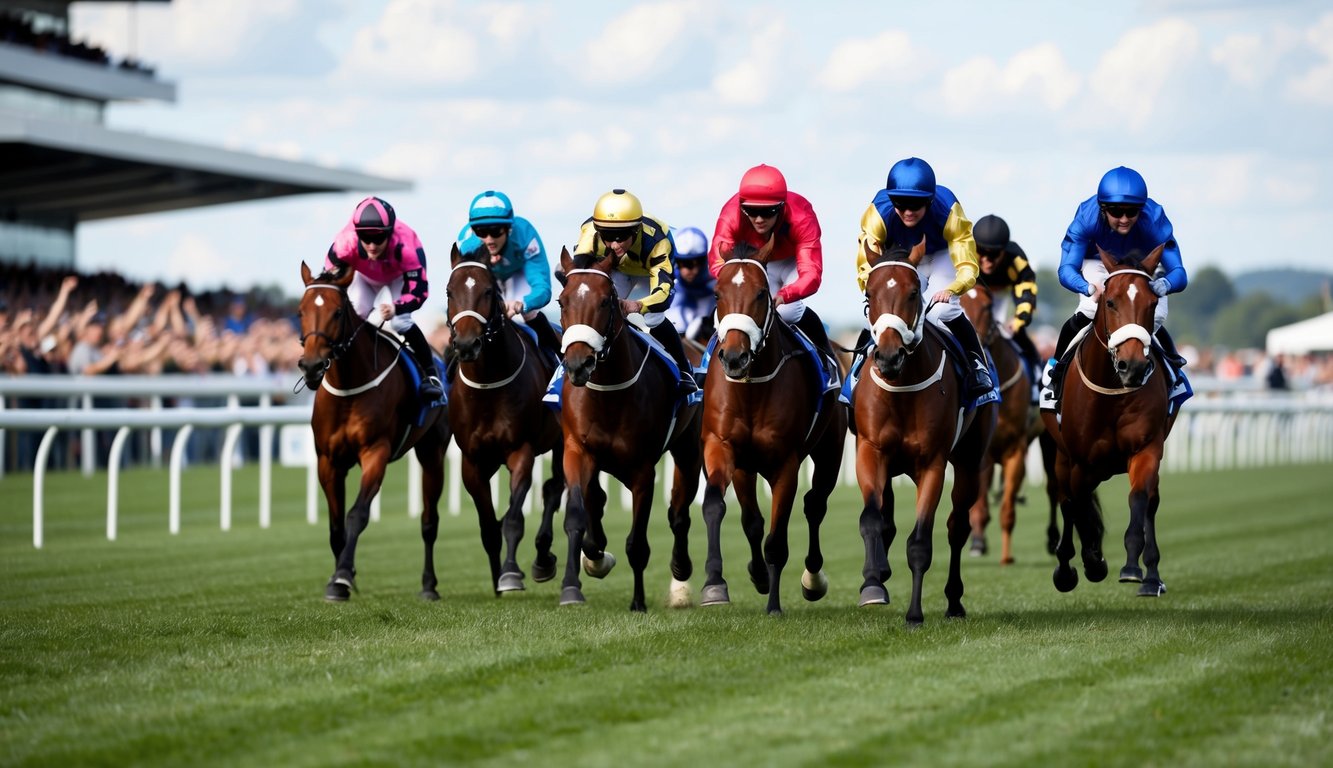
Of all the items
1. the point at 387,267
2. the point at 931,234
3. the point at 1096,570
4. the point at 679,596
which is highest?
the point at 931,234

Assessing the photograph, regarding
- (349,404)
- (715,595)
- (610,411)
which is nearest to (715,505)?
(715,595)

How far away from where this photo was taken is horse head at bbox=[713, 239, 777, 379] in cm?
759

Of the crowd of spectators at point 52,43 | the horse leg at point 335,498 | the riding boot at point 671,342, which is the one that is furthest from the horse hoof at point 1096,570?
the crowd of spectators at point 52,43

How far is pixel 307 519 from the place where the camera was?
1518 cm

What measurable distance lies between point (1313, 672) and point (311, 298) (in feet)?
16.5

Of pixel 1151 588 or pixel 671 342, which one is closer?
pixel 1151 588

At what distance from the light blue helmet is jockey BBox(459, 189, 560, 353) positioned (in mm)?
2929

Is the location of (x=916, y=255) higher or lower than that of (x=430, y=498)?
higher

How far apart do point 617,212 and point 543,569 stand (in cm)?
207

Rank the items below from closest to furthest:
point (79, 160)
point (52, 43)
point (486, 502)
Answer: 1. point (486, 502)
2. point (79, 160)
3. point (52, 43)

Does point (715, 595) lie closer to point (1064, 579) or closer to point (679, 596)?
point (679, 596)

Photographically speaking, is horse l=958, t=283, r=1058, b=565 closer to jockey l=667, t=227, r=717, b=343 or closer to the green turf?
the green turf

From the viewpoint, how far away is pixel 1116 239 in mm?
8680

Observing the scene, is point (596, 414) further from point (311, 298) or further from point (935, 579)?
point (935, 579)
